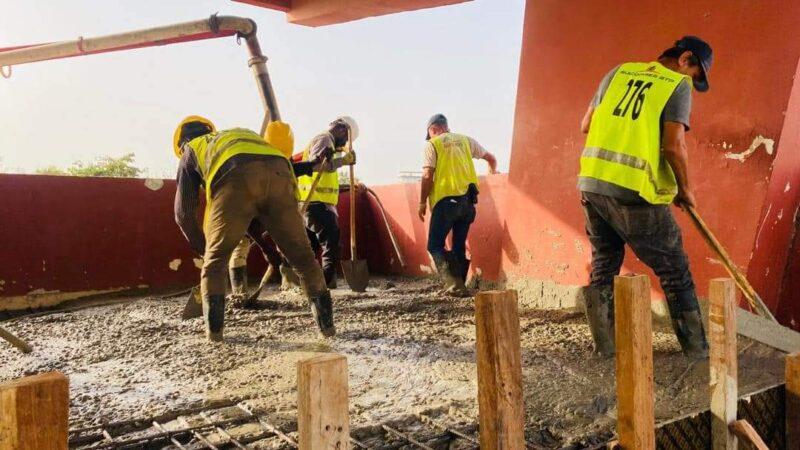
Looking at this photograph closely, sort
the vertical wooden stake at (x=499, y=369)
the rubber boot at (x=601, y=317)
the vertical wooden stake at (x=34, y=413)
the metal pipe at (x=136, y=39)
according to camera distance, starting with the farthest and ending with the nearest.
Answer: the metal pipe at (x=136, y=39)
the rubber boot at (x=601, y=317)
the vertical wooden stake at (x=499, y=369)
the vertical wooden stake at (x=34, y=413)

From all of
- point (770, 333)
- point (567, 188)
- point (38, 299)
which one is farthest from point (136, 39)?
point (770, 333)

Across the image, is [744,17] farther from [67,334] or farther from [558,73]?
[67,334]

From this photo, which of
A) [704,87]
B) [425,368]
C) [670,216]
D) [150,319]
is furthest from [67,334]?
[704,87]

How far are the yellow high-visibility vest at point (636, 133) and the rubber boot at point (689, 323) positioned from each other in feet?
1.60

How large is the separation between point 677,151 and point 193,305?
134 inches

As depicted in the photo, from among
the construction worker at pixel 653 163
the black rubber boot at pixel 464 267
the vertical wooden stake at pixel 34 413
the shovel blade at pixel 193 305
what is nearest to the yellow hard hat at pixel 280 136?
the shovel blade at pixel 193 305

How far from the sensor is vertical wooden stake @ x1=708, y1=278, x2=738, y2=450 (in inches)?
68.0

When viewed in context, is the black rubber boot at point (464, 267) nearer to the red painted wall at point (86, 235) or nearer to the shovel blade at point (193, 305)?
the shovel blade at point (193, 305)

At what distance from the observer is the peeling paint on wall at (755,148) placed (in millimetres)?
3105

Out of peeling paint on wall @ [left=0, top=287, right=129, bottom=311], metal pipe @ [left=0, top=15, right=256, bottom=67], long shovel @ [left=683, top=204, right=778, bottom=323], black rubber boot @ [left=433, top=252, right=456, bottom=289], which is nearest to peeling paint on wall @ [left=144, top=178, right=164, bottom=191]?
peeling paint on wall @ [left=0, top=287, right=129, bottom=311]

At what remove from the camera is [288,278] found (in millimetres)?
5734

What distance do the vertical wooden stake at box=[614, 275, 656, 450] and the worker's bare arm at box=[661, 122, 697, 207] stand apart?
1.47 meters

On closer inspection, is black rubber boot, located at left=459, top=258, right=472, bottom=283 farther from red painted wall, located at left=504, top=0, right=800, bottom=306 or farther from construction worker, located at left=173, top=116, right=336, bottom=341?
construction worker, located at left=173, top=116, right=336, bottom=341

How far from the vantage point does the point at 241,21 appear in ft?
24.0
